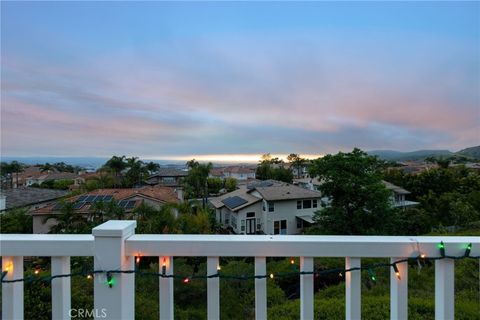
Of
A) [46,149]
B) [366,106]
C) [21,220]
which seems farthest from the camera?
[21,220]

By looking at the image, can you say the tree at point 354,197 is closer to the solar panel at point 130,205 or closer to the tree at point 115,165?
the solar panel at point 130,205

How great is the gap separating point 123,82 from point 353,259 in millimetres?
6985

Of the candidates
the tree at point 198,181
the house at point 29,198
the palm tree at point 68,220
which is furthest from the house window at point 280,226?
the house at point 29,198

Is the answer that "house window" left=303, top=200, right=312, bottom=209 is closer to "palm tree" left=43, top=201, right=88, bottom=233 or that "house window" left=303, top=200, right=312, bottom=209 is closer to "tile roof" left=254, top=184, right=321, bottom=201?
"tile roof" left=254, top=184, right=321, bottom=201

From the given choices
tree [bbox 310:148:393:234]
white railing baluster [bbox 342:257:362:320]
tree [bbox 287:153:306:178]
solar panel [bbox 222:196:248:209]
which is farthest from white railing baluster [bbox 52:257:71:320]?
tree [bbox 287:153:306:178]

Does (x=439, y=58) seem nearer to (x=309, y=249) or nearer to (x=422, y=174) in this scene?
(x=309, y=249)

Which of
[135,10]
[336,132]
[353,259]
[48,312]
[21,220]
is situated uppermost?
[135,10]

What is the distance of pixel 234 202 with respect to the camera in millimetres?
17500

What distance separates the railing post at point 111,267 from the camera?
87 centimetres

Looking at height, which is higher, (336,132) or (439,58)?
(439,58)

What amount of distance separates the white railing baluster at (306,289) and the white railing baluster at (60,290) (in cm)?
81

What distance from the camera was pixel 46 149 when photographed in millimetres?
9031

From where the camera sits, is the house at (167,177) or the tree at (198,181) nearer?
the tree at (198,181)

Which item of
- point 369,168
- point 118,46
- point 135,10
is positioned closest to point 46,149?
point 118,46
